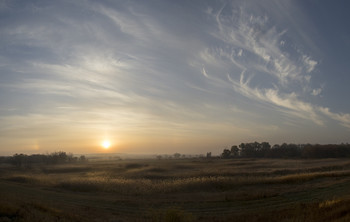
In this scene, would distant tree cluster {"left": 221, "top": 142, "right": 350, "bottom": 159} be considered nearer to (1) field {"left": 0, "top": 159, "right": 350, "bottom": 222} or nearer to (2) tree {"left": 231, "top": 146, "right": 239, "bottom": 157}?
(2) tree {"left": 231, "top": 146, "right": 239, "bottom": 157}

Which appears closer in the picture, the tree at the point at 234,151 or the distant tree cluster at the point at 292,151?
the distant tree cluster at the point at 292,151

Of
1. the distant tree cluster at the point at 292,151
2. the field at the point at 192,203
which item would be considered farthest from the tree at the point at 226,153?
the field at the point at 192,203

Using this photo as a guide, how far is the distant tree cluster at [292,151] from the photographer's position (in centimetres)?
11731

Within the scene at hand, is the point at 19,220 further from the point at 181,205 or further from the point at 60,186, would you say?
the point at 60,186

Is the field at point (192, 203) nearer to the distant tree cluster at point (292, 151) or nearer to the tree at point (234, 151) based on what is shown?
the distant tree cluster at point (292, 151)

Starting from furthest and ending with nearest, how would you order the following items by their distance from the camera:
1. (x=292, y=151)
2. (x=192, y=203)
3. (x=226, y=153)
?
1. (x=226, y=153)
2. (x=292, y=151)
3. (x=192, y=203)

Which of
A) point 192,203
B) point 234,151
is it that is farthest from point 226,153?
point 192,203

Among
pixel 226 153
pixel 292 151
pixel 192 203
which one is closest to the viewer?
pixel 192 203

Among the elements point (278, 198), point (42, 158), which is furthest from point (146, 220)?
point (42, 158)

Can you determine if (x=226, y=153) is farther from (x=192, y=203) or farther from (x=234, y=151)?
(x=192, y=203)

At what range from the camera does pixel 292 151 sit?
435ft

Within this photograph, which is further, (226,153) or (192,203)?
(226,153)

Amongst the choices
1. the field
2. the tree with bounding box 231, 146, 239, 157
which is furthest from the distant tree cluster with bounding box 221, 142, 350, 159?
the field

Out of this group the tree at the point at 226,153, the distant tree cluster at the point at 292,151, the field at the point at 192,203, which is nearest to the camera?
the field at the point at 192,203
